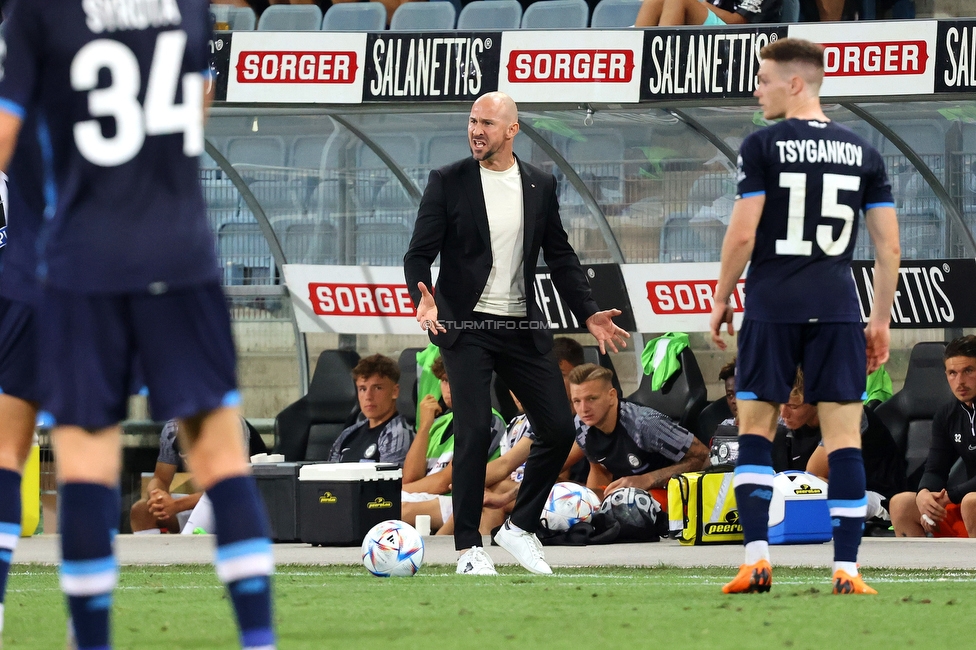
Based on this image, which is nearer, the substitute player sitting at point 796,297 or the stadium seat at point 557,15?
the substitute player sitting at point 796,297

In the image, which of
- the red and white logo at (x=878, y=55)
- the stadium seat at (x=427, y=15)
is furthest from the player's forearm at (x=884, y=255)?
the stadium seat at (x=427, y=15)

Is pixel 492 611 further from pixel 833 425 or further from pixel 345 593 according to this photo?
pixel 833 425

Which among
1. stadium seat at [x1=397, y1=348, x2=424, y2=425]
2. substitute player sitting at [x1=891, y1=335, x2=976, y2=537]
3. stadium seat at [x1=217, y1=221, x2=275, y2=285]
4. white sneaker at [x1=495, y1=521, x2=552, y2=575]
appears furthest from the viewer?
stadium seat at [x1=217, y1=221, x2=275, y2=285]

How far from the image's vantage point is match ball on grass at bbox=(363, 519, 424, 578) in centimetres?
655

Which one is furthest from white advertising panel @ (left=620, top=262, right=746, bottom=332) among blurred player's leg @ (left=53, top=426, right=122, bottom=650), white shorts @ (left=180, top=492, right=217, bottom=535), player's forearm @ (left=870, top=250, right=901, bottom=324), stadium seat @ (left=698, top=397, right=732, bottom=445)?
blurred player's leg @ (left=53, top=426, right=122, bottom=650)

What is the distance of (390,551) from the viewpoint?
258 inches

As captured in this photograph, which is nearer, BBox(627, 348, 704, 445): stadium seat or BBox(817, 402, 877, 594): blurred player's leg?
BBox(817, 402, 877, 594): blurred player's leg

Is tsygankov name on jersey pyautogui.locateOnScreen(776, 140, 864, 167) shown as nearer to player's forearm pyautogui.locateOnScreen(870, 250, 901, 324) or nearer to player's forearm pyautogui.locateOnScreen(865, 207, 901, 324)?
player's forearm pyautogui.locateOnScreen(865, 207, 901, 324)

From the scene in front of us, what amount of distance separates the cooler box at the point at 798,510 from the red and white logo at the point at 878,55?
254 cm

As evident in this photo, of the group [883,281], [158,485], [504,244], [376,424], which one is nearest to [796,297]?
[883,281]

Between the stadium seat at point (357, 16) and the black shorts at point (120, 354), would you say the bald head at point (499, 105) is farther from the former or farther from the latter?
the stadium seat at point (357, 16)

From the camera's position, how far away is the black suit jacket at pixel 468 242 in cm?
669

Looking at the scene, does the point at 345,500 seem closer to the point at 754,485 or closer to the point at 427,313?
the point at 427,313

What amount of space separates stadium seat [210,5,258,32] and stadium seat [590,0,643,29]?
10.2 feet
